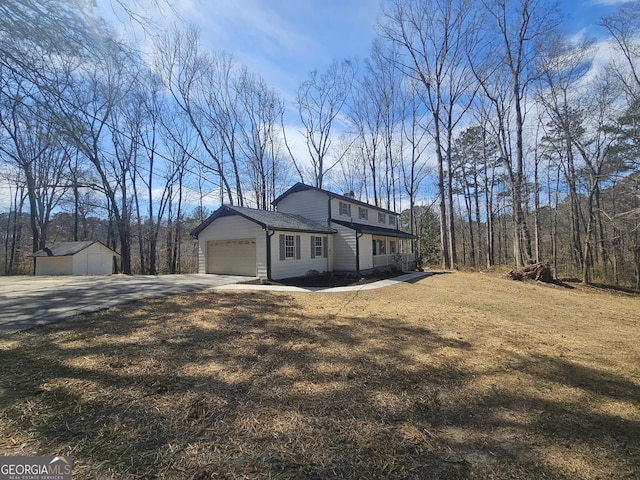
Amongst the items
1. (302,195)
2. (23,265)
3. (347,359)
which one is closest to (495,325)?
(347,359)

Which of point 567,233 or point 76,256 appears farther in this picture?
point 567,233

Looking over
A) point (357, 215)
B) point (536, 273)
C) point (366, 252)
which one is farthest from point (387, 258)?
point (536, 273)

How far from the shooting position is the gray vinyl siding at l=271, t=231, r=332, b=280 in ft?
42.1

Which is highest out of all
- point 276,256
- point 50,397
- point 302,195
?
point 302,195

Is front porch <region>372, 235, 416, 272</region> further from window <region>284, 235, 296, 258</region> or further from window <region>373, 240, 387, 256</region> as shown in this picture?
window <region>284, 235, 296, 258</region>

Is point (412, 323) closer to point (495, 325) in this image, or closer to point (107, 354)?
point (495, 325)

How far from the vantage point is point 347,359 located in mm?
3928

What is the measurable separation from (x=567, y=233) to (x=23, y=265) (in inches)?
1847

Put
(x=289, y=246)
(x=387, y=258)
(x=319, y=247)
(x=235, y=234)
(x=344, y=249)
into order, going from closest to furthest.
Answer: (x=289, y=246)
(x=235, y=234)
(x=319, y=247)
(x=344, y=249)
(x=387, y=258)

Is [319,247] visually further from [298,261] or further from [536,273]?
[536,273]

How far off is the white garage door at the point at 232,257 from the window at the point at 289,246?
149cm

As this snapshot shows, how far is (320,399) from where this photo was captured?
9.32 ft

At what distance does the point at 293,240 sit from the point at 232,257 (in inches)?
128

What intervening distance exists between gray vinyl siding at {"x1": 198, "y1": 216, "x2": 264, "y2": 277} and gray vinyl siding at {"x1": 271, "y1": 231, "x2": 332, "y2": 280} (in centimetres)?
47
